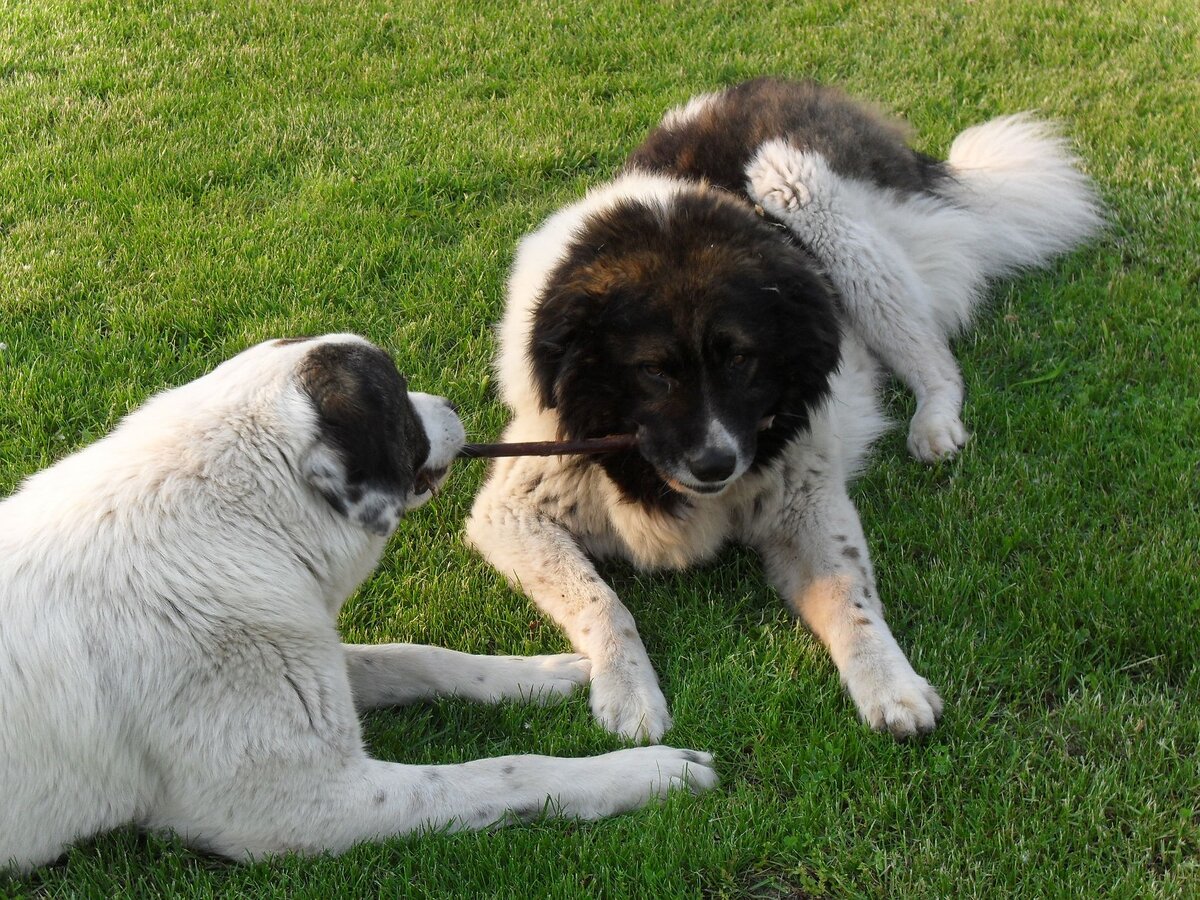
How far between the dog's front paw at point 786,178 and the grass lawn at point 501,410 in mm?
1035

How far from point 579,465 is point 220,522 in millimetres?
1434

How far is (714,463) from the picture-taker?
3346 mm

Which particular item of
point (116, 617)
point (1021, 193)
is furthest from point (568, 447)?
point (1021, 193)

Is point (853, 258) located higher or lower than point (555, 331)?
lower

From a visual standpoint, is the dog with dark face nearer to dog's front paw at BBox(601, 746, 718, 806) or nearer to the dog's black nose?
the dog's black nose

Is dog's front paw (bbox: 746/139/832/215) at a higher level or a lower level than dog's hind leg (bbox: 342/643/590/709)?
higher

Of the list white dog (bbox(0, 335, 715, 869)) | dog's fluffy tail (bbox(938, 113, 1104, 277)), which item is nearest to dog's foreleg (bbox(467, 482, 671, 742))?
white dog (bbox(0, 335, 715, 869))

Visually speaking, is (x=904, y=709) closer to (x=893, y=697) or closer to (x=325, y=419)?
(x=893, y=697)

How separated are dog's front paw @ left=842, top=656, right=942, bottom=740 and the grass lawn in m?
0.06

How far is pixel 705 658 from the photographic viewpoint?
3473mm

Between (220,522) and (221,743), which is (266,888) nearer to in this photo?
(221,743)

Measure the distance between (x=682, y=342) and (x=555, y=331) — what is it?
44 cm

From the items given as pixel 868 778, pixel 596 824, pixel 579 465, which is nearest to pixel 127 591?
pixel 596 824

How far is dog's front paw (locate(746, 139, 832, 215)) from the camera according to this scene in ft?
15.7
